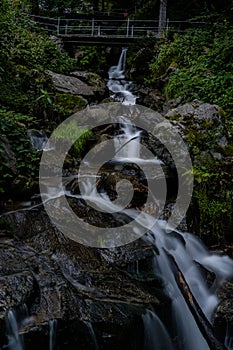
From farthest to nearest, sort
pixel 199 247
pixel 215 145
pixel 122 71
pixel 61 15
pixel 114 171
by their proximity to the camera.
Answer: pixel 61 15, pixel 122 71, pixel 114 171, pixel 215 145, pixel 199 247

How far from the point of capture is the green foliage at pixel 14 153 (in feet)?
19.1

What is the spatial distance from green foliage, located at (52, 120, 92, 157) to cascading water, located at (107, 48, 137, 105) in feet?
13.1

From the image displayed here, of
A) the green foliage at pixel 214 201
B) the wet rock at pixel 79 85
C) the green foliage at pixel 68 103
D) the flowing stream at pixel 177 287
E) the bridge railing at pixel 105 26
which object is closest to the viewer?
the flowing stream at pixel 177 287

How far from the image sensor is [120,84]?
1362cm

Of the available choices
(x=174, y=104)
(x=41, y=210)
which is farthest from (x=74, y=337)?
(x=174, y=104)

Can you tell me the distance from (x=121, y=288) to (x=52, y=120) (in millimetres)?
5599

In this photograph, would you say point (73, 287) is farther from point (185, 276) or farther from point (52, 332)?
point (185, 276)

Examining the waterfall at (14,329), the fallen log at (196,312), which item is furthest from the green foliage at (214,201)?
the waterfall at (14,329)

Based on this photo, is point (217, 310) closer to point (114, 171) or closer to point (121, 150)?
point (114, 171)

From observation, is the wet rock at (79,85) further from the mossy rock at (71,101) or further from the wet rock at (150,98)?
the wet rock at (150,98)

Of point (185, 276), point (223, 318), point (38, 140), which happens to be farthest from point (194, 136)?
point (38, 140)

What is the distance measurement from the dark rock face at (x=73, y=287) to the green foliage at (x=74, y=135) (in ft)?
9.94

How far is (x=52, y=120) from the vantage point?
8.37 metres

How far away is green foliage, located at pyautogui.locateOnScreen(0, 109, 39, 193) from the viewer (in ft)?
19.1
